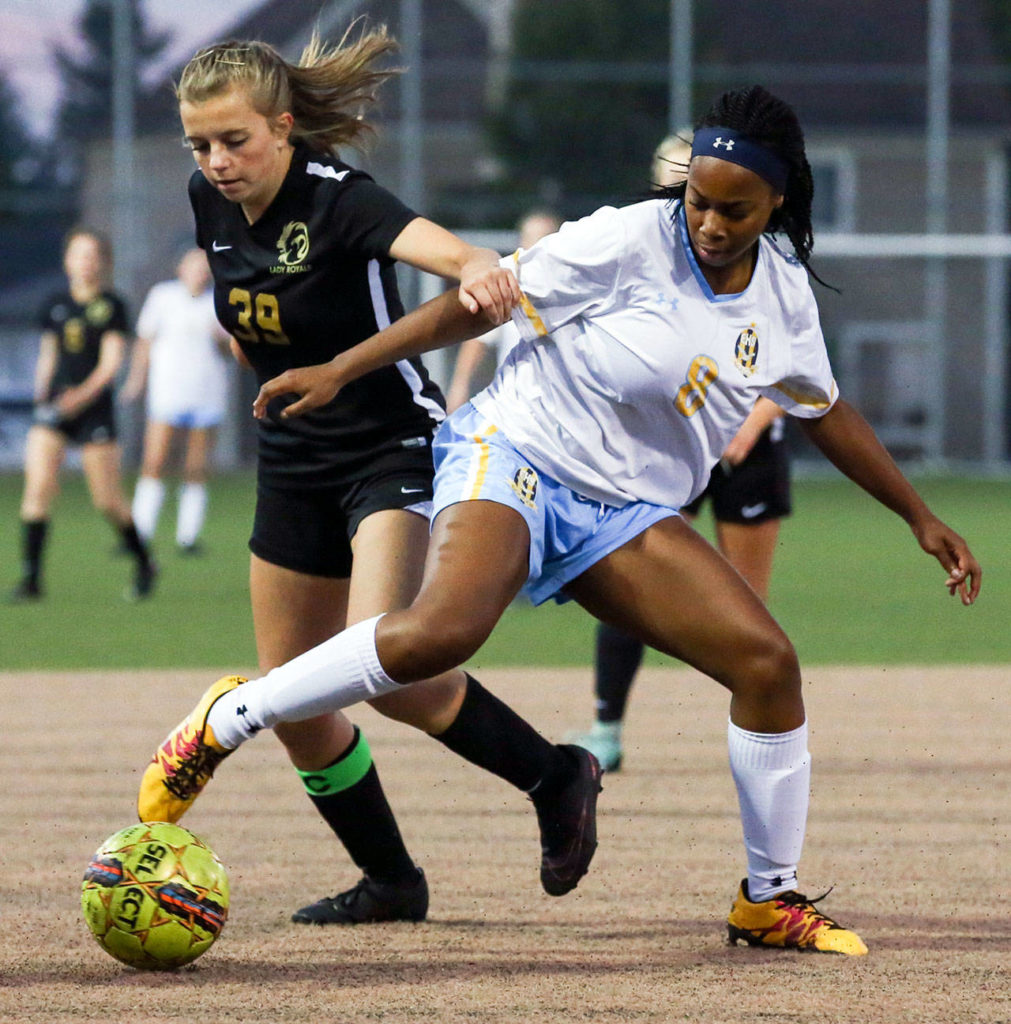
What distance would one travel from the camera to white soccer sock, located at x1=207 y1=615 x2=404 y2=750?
394 cm

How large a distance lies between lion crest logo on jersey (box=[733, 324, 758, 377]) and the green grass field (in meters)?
0.53

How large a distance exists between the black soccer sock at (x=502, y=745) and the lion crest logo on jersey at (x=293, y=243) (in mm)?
1082

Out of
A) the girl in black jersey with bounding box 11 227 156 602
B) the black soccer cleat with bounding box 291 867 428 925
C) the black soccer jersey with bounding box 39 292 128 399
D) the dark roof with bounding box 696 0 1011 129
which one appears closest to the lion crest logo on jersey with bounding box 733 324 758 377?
the black soccer cleat with bounding box 291 867 428 925

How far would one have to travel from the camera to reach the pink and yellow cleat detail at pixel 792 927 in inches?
170

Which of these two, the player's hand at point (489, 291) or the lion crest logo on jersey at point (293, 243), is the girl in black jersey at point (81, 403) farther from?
the player's hand at point (489, 291)

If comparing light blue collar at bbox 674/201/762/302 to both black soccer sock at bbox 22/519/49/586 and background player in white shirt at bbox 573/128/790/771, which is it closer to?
background player in white shirt at bbox 573/128/790/771

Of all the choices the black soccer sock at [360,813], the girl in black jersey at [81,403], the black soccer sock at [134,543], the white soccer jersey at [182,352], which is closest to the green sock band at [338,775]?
the black soccer sock at [360,813]

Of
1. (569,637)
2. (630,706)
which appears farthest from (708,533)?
(630,706)

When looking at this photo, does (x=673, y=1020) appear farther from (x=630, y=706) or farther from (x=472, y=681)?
(x=630, y=706)

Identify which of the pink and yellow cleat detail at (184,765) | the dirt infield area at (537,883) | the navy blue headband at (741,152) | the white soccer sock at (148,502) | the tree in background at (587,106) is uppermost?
the tree in background at (587,106)

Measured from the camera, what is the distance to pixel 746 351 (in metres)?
4.22

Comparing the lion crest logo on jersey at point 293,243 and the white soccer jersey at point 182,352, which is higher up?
the white soccer jersey at point 182,352

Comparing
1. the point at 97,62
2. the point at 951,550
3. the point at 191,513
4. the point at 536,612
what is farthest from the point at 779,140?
the point at 97,62

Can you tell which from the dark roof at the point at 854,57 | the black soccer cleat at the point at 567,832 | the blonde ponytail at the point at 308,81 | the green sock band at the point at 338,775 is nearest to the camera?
the blonde ponytail at the point at 308,81
